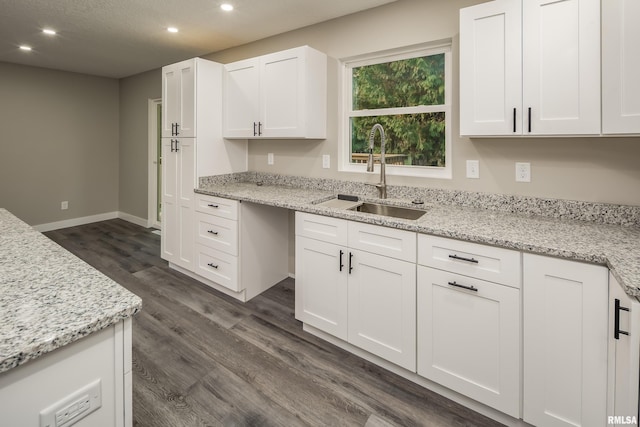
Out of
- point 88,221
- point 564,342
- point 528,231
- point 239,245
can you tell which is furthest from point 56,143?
point 564,342

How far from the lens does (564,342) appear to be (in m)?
1.50

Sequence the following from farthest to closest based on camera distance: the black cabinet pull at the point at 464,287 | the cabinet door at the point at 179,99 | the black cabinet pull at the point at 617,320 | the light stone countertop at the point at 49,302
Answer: the cabinet door at the point at 179,99
the black cabinet pull at the point at 464,287
the black cabinet pull at the point at 617,320
the light stone countertop at the point at 49,302

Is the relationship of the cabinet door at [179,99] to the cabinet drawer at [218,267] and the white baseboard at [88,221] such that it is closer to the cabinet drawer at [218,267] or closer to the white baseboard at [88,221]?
the cabinet drawer at [218,267]

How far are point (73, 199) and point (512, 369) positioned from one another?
6159 millimetres

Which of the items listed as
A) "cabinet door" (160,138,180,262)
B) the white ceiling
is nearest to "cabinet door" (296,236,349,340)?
"cabinet door" (160,138,180,262)

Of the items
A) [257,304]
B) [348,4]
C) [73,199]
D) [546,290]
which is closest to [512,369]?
[546,290]

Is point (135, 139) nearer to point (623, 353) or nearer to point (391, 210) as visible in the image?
point (391, 210)

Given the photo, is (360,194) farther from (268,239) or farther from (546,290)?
(546,290)

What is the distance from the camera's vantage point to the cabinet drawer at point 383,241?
1.92 metres

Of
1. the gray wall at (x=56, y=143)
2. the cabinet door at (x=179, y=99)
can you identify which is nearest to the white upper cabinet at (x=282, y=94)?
the cabinet door at (x=179, y=99)

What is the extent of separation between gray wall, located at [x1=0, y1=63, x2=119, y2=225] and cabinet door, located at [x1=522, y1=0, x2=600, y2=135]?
5953 mm

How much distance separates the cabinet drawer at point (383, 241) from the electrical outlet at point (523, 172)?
0.85m

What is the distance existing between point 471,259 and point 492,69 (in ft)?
3.48

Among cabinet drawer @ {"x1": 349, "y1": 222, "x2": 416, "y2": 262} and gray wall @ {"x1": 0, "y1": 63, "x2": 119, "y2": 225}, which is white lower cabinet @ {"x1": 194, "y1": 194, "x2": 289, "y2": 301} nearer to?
cabinet drawer @ {"x1": 349, "y1": 222, "x2": 416, "y2": 262}
